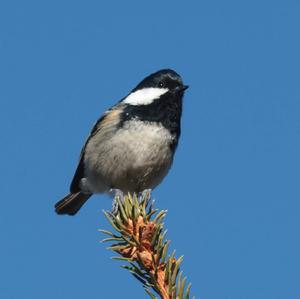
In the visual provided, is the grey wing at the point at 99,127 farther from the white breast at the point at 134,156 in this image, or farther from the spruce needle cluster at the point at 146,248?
the spruce needle cluster at the point at 146,248

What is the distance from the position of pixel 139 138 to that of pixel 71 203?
2.00 m

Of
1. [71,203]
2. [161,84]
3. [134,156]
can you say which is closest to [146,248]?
[134,156]

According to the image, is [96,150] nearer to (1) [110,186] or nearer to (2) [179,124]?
(1) [110,186]

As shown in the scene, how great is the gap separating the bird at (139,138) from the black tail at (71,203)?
787mm

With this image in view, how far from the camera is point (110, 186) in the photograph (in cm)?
599

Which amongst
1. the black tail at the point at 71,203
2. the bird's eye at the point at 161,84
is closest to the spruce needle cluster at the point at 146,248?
the bird's eye at the point at 161,84

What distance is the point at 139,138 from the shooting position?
18.2 feet

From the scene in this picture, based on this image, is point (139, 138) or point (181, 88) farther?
point (181, 88)

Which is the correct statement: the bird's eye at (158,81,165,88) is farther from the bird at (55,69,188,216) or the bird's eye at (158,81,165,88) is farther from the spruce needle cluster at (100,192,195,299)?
the spruce needle cluster at (100,192,195,299)

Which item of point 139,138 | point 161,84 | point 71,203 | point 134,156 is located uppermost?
point 161,84

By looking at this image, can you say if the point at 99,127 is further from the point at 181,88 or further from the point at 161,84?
the point at 181,88

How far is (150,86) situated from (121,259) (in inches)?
148

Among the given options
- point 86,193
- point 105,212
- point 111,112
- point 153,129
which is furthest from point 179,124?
point 105,212

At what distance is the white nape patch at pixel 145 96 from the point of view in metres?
5.91
